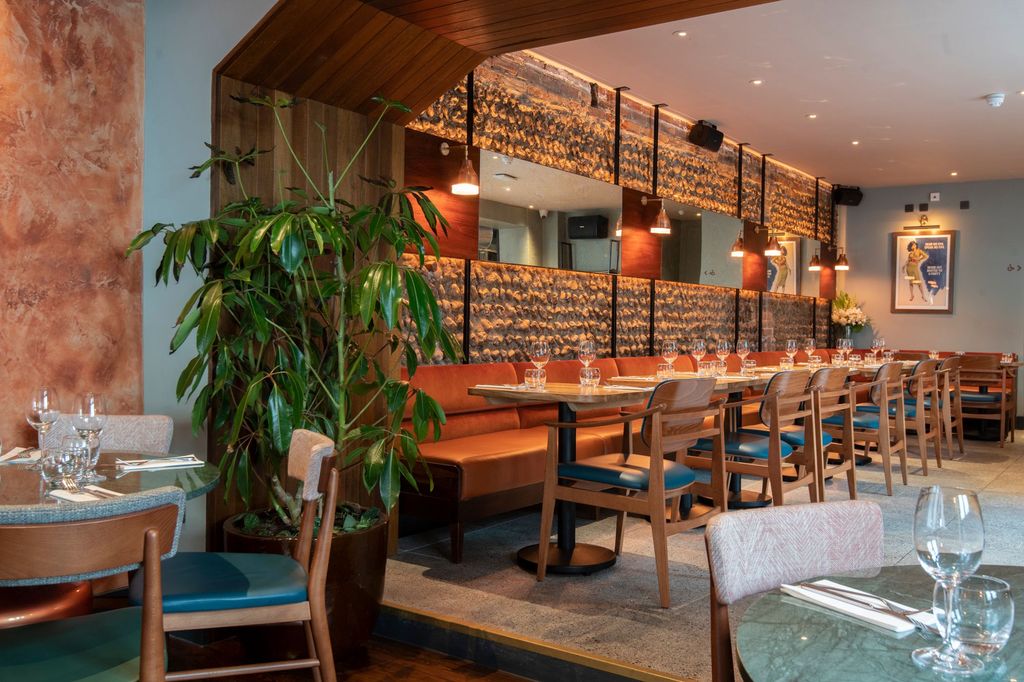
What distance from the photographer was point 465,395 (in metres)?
5.35

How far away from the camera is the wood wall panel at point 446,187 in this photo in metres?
5.45

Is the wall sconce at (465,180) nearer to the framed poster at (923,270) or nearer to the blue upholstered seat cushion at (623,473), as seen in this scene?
the blue upholstered seat cushion at (623,473)

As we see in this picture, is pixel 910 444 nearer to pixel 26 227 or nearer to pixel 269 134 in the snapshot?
pixel 269 134

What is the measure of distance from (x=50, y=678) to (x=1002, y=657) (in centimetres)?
177

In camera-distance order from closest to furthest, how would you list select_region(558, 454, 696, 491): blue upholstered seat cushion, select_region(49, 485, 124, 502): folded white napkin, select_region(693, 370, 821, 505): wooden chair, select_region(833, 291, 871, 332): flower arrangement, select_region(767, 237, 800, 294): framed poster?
1. select_region(49, 485, 124, 502): folded white napkin
2. select_region(558, 454, 696, 491): blue upholstered seat cushion
3. select_region(693, 370, 821, 505): wooden chair
4. select_region(767, 237, 800, 294): framed poster
5. select_region(833, 291, 871, 332): flower arrangement

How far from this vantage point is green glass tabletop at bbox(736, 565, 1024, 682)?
113 centimetres

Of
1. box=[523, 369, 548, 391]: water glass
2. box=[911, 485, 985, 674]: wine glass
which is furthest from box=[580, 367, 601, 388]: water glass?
box=[911, 485, 985, 674]: wine glass

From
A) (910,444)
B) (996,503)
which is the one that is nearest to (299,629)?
(996,503)

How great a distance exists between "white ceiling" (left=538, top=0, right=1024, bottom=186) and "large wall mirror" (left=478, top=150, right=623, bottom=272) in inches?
37.2

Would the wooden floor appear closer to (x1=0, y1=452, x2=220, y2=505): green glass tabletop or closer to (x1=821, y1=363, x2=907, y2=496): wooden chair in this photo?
(x1=0, y1=452, x2=220, y2=505): green glass tabletop

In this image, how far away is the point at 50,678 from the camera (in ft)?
6.02

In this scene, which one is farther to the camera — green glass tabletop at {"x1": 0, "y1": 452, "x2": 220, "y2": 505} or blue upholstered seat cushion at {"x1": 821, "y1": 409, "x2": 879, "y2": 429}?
blue upholstered seat cushion at {"x1": 821, "y1": 409, "x2": 879, "y2": 429}

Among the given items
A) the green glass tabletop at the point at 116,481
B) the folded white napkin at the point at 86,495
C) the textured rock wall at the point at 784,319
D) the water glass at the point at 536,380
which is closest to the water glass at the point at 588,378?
the water glass at the point at 536,380

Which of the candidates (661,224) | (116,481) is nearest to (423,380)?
(116,481)
